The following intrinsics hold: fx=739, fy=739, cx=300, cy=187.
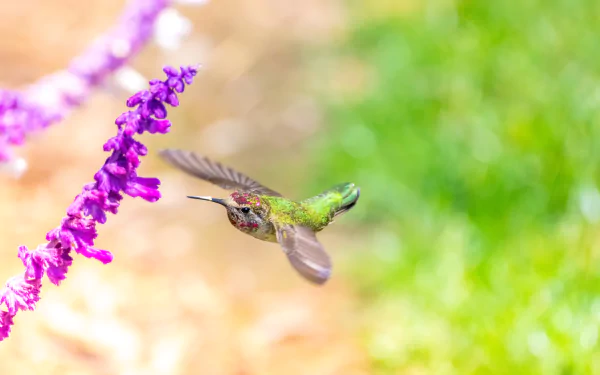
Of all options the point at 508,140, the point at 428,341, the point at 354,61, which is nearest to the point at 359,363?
the point at 428,341

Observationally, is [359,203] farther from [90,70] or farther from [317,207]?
[90,70]

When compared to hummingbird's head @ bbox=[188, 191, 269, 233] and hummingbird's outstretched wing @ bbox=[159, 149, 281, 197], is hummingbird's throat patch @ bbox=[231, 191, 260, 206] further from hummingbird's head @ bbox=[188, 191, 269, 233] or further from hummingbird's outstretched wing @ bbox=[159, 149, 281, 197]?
hummingbird's outstretched wing @ bbox=[159, 149, 281, 197]

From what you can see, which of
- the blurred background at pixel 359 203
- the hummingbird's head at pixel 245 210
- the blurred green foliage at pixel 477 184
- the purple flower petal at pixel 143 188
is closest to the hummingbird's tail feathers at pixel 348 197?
the hummingbird's head at pixel 245 210

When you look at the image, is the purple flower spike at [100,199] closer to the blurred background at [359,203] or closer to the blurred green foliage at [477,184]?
the blurred background at [359,203]

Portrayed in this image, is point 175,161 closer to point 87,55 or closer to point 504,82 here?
point 87,55

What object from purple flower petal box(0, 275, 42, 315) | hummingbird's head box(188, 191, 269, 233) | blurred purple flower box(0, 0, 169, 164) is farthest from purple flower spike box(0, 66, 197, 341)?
hummingbird's head box(188, 191, 269, 233)

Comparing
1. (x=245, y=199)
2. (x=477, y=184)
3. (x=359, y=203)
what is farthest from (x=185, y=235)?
(x=245, y=199)
